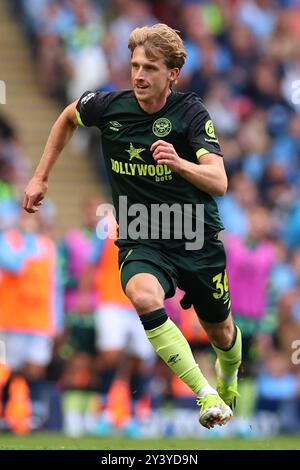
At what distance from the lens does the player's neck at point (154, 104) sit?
28.3 ft

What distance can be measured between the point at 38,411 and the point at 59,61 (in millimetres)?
5400

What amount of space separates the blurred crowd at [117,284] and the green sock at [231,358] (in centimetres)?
251

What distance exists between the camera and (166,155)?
26.2ft

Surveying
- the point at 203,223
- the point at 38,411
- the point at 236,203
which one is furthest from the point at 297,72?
the point at 203,223

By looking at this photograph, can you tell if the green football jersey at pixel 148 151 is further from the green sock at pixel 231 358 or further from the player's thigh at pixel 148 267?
the green sock at pixel 231 358

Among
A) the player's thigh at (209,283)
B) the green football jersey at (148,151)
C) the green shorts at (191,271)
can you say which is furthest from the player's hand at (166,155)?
the player's thigh at (209,283)

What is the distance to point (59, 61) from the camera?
673 inches

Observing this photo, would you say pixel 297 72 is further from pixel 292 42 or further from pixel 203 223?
pixel 203 223

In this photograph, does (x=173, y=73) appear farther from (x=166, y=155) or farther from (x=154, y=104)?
(x=166, y=155)

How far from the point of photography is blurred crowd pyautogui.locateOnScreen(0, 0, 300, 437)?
13.2 m

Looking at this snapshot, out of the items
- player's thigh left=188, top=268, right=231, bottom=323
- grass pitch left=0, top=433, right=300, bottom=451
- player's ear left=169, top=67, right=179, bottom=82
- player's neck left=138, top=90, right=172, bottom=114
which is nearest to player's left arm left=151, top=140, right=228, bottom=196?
player's neck left=138, top=90, right=172, bottom=114

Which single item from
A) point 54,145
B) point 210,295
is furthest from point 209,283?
point 54,145

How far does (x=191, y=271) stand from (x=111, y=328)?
16.3 ft

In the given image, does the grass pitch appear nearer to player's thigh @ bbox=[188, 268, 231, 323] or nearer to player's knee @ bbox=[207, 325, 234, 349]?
player's knee @ bbox=[207, 325, 234, 349]
